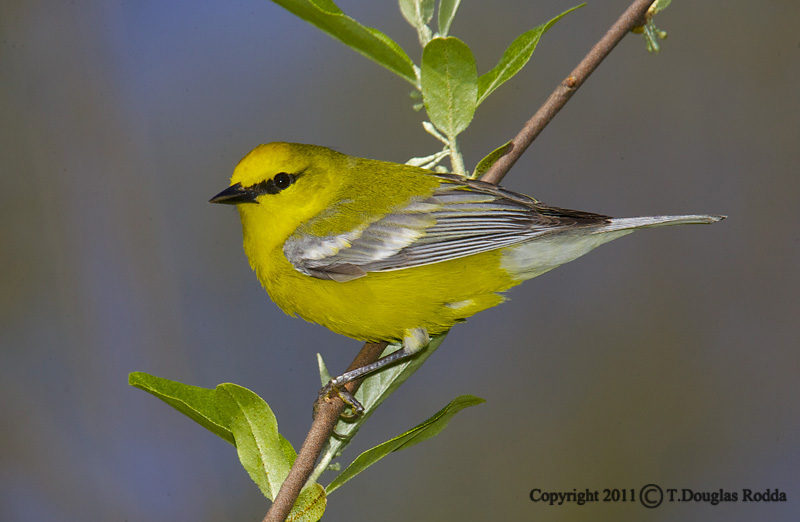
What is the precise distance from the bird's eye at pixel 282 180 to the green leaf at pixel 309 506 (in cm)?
162

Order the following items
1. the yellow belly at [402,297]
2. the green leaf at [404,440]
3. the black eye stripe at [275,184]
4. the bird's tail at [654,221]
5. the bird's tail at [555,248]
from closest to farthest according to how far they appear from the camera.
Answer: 1. the green leaf at [404,440]
2. the bird's tail at [654,221]
3. the bird's tail at [555,248]
4. the yellow belly at [402,297]
5. the black eye stripe at [275,184]

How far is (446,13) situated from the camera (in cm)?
248

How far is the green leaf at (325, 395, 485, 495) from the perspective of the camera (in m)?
Answer: 1.95

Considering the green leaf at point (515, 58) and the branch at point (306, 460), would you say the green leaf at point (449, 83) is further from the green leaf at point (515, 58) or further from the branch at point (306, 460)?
the branch at point (306, 460)

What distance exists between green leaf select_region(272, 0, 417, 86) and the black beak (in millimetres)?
989

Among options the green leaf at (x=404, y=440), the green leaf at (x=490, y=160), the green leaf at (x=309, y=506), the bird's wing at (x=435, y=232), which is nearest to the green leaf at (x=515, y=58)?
the green leaf at (x=490, y=160)

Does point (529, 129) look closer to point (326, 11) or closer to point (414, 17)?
point (414, 17)

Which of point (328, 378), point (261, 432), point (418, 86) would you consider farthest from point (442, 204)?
point (261, 432)

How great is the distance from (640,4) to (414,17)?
0.83m

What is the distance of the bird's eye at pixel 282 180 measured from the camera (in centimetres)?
323

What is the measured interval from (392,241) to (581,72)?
1.11 m

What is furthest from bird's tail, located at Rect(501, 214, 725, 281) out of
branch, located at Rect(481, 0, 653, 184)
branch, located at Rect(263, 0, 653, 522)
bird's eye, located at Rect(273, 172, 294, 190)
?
bird's eye, located at Rect(273, 172, 294, 190)

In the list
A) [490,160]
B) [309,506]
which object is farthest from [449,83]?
[309,506]

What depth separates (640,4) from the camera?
227cm
